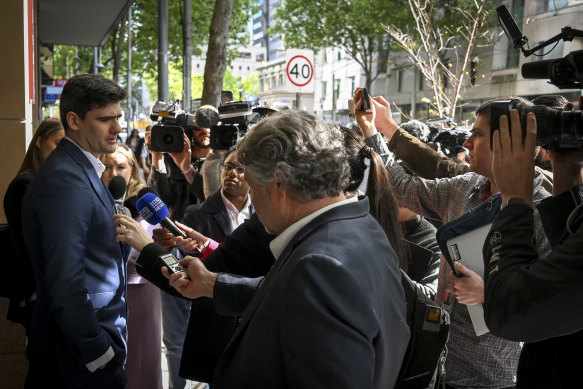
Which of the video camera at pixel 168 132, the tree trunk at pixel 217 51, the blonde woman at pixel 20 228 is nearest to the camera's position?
the blonde woman at pixel 20 228

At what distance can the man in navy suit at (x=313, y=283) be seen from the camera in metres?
1.61

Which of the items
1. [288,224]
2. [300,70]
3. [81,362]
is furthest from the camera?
[300,70]

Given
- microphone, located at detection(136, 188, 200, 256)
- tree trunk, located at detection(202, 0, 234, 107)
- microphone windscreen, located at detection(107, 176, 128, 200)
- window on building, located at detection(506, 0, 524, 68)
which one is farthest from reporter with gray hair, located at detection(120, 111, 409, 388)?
window on building, located at detection(506, 0, 524, 68)

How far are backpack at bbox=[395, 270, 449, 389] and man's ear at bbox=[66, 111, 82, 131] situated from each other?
6.15 feet

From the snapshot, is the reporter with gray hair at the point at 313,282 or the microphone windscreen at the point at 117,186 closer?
the reporter with gray hair at the point at 313,282

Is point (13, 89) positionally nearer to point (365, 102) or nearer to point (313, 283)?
point (365, 102)

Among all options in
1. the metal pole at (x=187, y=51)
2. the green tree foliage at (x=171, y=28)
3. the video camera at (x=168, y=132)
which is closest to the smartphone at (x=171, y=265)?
the video camera at (x=168, y=132)

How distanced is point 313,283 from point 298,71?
27.9ft

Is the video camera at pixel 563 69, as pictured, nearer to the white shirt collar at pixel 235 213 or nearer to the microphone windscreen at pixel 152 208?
the microphone windscreen at pixel 152 208

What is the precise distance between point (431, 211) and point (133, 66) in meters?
38.4

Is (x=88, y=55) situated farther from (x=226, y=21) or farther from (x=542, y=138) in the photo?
(x=542, y=138)

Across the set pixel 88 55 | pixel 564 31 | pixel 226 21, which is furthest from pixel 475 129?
pixel 88 55

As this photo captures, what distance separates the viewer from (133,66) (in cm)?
3928

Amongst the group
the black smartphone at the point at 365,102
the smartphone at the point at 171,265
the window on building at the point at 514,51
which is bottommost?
the smartphone at the point at 171,265
